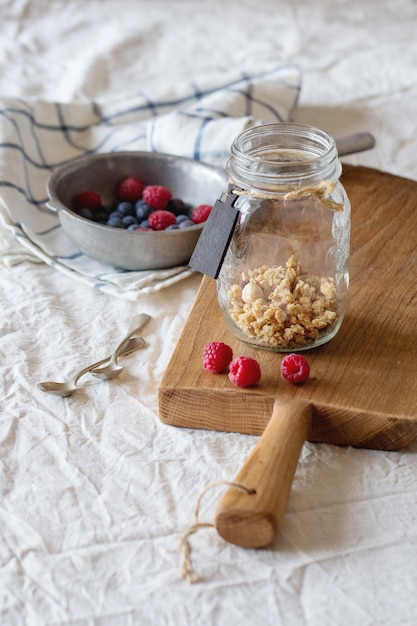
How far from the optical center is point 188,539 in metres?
0.69

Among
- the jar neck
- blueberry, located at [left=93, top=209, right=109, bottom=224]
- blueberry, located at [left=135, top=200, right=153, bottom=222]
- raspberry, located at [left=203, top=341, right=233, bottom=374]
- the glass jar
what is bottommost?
blueberry, located at [left=135, top=200, right=153, bottom=222]

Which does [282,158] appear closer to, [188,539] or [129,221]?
[129,221]

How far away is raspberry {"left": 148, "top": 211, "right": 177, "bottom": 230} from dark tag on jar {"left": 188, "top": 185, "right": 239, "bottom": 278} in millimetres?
261

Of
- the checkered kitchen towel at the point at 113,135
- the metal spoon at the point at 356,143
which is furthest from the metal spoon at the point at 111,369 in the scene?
the metal spoon at the point at 356,143

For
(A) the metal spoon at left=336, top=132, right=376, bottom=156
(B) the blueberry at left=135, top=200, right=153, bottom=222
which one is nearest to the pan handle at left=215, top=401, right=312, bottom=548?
(B) the blueberry at left=135, top=200, right=153, bottom=222

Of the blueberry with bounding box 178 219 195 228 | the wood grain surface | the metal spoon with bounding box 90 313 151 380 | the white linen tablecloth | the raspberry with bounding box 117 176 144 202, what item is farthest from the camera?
the raspberry with bounding box 117 176 144 202

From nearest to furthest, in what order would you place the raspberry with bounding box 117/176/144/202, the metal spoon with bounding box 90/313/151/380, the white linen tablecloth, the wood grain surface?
the white linen tablecloth → the wood grain surface → the metal spoon with bounding box 90/313/151/380 → the raspberry with bounding box 117/176/144/202

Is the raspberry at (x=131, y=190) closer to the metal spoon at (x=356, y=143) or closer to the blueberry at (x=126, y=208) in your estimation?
the blueberry at (x=126, y=208)

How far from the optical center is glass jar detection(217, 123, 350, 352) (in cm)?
83

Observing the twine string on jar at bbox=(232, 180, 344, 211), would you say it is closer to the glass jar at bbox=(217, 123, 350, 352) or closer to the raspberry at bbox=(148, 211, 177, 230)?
the glass jar at bbox=(217, 123, 350, 352)

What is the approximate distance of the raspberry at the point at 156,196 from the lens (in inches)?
45.4

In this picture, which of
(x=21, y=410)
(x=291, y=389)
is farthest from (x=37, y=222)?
(x=291, y=389)

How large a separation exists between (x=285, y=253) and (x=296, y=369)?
0.44 ft

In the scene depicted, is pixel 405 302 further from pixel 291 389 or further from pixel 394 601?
pixel 394 601
